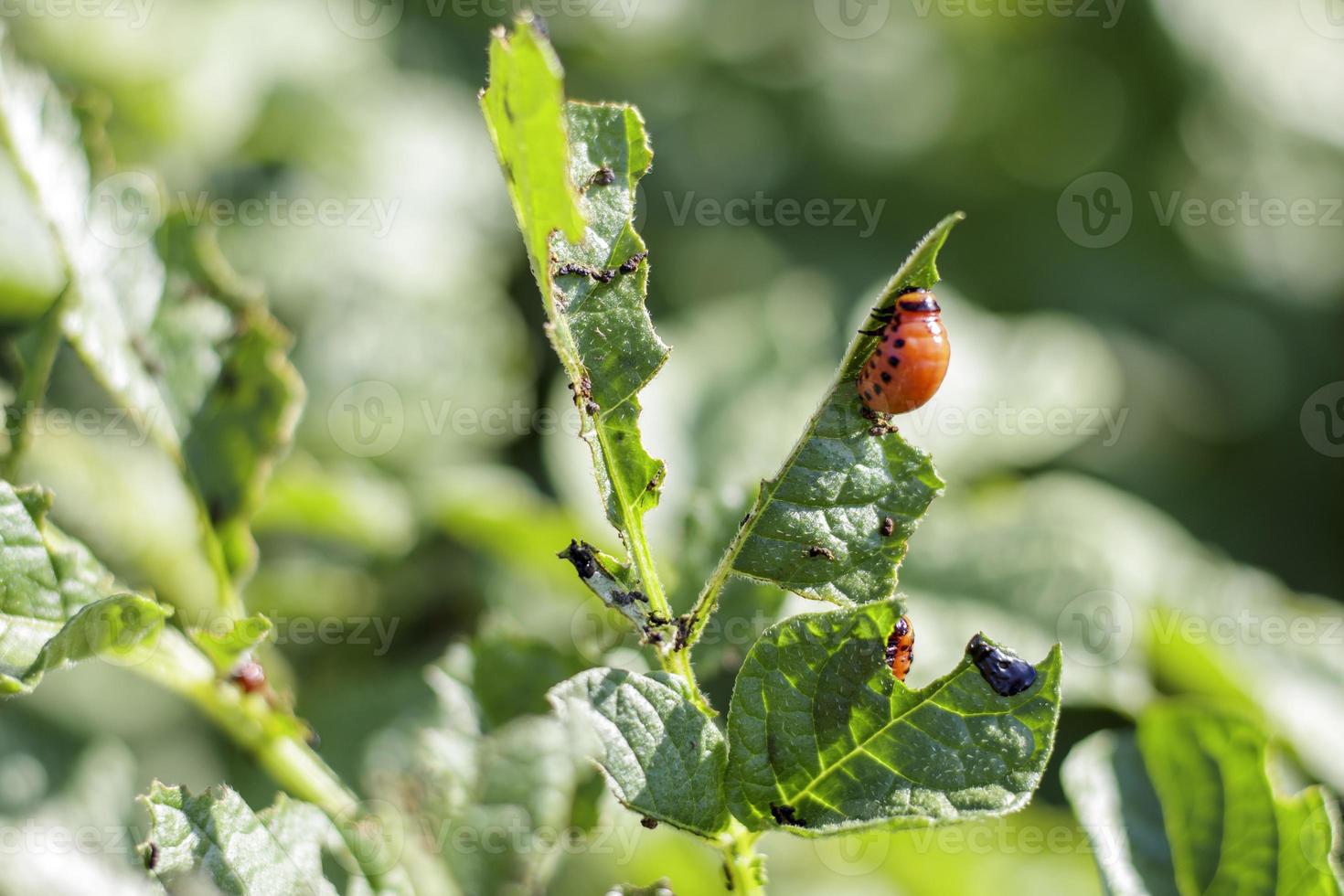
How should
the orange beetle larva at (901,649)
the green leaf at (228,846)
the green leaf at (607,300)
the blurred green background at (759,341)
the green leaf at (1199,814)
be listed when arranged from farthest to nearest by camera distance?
the blurred green background at (759,341) < the green leaf at (1199,814) < the orange beetle larva at (901,649) < the green leaf at (607,300) < the green leaf at (228,846)

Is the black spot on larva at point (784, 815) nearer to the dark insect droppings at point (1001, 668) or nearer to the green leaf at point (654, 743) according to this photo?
the green leaf at point (654, 743)

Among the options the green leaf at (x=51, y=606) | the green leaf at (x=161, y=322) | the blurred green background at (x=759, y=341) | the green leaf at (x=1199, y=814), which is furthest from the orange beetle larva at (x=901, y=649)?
the green leaf at (x=161, y=322)

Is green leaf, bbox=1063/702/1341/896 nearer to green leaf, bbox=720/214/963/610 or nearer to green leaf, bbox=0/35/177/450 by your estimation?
green leaf, bbox=720/214/963/610

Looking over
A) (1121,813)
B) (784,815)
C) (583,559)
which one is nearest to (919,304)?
(583,559)

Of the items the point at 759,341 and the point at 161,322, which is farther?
the point at 759,341

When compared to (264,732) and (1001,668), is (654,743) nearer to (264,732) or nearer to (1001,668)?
(1001,668)

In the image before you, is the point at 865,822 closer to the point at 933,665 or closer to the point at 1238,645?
the point at 933,665

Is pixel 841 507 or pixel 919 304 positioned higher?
pixel 919 304
